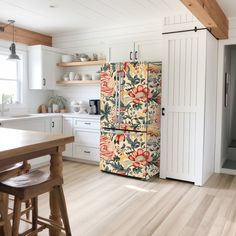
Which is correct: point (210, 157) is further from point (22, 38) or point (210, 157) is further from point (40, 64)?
point (22, 38)

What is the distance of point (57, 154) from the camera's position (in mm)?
2180

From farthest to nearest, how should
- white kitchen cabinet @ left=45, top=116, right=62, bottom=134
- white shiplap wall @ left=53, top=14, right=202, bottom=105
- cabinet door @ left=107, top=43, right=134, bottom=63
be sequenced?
1. white kitchen cabinet @ left=45, top=116, right=62, bottom=134
2. cabinet door @ left=107, top=43, right=134, bottom=63
3. white shiplap wall @ left=53, top=14, right=202, bottom=105

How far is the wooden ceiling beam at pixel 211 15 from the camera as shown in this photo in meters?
2.62

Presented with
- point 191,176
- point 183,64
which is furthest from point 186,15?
point 191,176

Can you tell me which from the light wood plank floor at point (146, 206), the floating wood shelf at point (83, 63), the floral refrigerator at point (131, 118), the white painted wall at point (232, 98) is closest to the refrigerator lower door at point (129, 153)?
the floral refrigerator at point (131, 118)

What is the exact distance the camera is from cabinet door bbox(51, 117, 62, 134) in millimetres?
4844

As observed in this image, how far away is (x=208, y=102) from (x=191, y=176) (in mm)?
1082

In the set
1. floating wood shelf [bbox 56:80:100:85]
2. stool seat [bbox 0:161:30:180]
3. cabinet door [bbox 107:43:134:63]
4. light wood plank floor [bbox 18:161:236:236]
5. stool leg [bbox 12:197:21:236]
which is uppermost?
cabinet door [bbox 107:43:134:63]

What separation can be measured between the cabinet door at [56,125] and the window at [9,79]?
0.85 metres

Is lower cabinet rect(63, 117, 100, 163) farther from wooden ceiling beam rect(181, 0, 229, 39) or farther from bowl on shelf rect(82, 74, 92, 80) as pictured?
wooden ceiling beam rect(181, 0, 229, 39)

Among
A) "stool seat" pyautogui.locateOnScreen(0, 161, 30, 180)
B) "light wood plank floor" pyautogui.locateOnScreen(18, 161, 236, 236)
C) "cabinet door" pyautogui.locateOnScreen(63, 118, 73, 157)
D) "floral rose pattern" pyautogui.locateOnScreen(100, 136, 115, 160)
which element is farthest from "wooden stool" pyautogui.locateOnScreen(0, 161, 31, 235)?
"cabinet door" pyautogui.locateOnScreen(63, 118, 73, 157)

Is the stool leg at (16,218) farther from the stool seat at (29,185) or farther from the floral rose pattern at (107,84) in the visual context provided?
the floral rose pattern at (107,84)

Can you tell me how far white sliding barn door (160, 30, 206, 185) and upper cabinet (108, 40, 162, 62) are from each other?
0.47m

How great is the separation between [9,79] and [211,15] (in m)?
3.56
